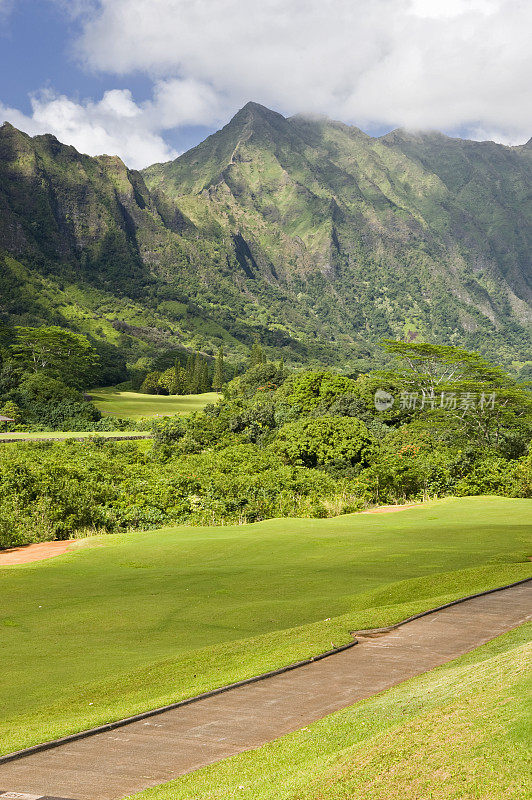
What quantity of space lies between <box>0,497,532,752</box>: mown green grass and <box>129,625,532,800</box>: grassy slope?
3.22m

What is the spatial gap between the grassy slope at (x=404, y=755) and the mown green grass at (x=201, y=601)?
322 cm

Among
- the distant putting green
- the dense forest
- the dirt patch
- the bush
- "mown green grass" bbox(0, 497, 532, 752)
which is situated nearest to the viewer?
"mown green grass" bbox(0, 497, 532, 752)

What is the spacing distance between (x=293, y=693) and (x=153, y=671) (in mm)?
3118

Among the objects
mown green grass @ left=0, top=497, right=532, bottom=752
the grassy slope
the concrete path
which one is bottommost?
mown green grass @ left=0, top=497, right=532, bottom=752

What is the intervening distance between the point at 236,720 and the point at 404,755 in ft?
12.5

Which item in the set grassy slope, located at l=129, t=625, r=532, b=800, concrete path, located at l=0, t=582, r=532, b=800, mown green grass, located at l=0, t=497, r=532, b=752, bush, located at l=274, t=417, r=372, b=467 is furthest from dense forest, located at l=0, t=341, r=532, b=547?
grassy slope, located at l=129, t=625, r=532, b=800

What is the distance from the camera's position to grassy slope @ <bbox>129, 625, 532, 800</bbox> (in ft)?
20.6

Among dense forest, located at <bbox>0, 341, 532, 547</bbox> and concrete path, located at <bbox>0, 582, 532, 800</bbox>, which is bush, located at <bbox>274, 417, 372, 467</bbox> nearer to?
dense forest, located at <bbox>0, 341, 532, 547</bbox>

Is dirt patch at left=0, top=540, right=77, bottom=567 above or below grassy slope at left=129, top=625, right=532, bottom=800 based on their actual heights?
below

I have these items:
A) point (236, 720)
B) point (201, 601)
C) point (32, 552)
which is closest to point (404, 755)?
point (236, 720)

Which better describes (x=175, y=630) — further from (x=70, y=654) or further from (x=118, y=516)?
(x=118, y=516)

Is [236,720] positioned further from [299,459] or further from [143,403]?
[143,403]

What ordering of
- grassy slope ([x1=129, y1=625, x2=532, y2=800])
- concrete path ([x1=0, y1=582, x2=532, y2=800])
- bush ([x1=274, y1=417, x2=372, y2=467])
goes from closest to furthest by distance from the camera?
grassy slope ([x1=129, y1=625, x2=532, y2=800]) → concrete path ([x1=0, y1=582, x2=532, y2=800]) → bush ([x1=274, y1=417, x2=372, y2=467])

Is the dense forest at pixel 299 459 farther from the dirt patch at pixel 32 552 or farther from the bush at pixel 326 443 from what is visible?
the dirt patch at pixel 32 552
